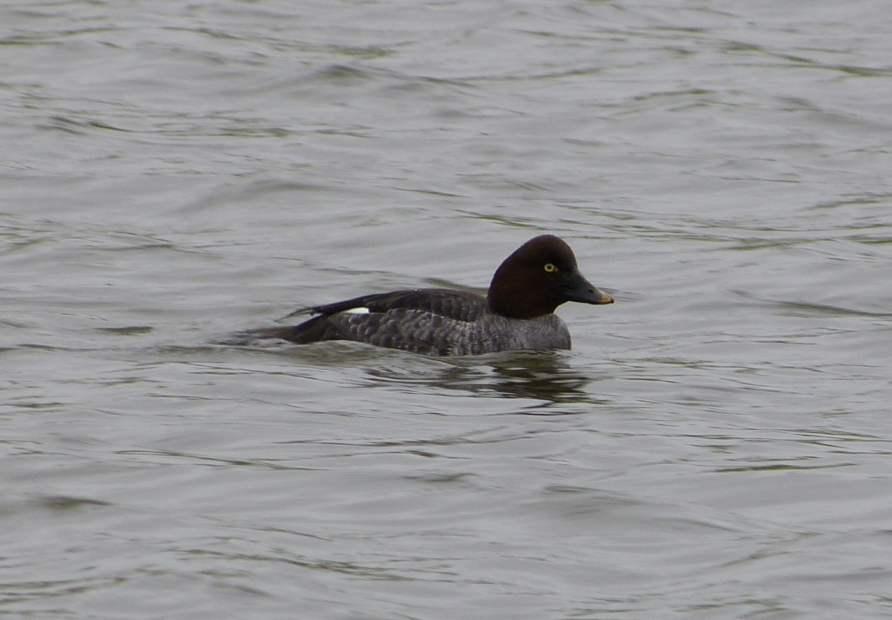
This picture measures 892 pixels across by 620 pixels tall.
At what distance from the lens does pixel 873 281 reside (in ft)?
42.1

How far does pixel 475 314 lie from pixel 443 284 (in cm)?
218

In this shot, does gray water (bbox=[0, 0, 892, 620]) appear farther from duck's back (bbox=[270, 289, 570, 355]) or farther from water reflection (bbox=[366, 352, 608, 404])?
duck's back (bbox=[270, 289, 570, 355])

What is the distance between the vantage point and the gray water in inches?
260

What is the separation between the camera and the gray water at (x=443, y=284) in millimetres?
6613

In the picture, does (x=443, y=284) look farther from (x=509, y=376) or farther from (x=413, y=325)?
(x=509, y=376)

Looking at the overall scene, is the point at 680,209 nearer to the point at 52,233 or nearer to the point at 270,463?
the point at 52,233

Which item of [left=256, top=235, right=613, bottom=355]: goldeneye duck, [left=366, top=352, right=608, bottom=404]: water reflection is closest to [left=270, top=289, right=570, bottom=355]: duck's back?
[left=256, top=235, right=613, bottom=355]: goldeneye duck

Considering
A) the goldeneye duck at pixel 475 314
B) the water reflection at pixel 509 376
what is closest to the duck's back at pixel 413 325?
the goldeneye duck at pixel 475 314

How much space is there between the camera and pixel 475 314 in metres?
10.8

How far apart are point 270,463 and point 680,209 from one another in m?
7.73

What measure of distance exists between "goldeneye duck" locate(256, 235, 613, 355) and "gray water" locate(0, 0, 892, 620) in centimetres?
21

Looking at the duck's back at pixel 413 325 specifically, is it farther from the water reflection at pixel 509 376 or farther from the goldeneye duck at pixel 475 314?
Result: the water reflection at pixel 509 376

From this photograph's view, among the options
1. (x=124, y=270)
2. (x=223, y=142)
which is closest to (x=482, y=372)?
(x=124, y=270)

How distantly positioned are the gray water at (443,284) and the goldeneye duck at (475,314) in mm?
211
